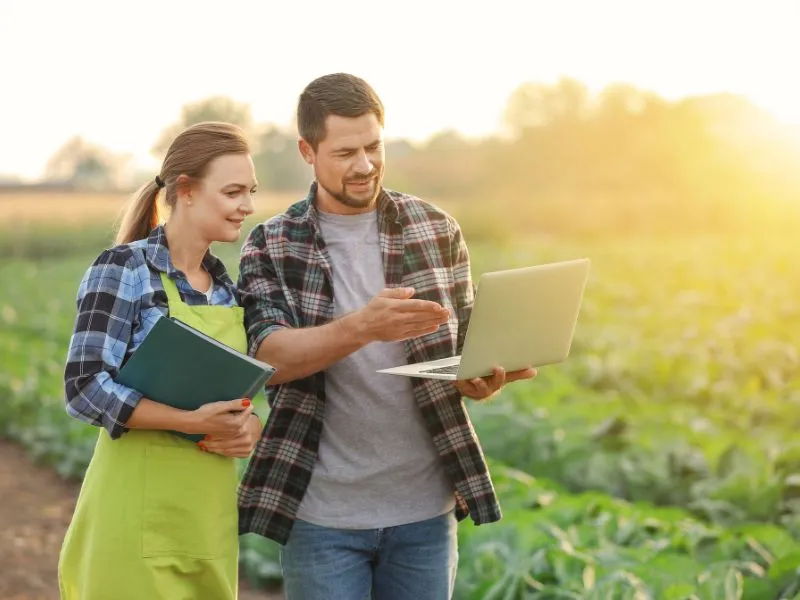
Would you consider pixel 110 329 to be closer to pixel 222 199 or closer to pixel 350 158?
pixel 222 199

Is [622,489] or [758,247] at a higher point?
[622,489]

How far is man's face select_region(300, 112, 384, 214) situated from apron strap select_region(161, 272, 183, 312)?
15.9 inches

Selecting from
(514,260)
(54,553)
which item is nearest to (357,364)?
(54,553)

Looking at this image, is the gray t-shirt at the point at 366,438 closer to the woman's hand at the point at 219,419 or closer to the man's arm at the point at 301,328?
the man's arm at the point at 301,328

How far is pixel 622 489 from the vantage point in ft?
17.0

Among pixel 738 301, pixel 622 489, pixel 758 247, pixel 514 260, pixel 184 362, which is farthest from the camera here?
pixel 514 260

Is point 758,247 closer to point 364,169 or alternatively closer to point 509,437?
point 509,437

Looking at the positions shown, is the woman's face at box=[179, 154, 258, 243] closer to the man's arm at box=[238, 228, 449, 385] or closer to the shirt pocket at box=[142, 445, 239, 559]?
the man's arm at box=[238, 228, 449, 385]

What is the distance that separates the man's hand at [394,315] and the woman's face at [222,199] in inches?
12.4

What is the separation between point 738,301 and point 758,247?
6.57 m

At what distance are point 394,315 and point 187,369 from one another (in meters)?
0.41

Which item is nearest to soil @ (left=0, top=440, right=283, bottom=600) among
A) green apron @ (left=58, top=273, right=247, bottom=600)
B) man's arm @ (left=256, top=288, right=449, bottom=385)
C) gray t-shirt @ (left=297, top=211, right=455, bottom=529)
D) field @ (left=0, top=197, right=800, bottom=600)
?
field @ (left=0, top=197, right=800, bottom=600)

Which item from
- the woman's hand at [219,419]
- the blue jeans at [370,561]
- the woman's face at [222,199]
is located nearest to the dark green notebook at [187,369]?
the woman's hand at [219,419]

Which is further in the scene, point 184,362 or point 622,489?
point 622,489
